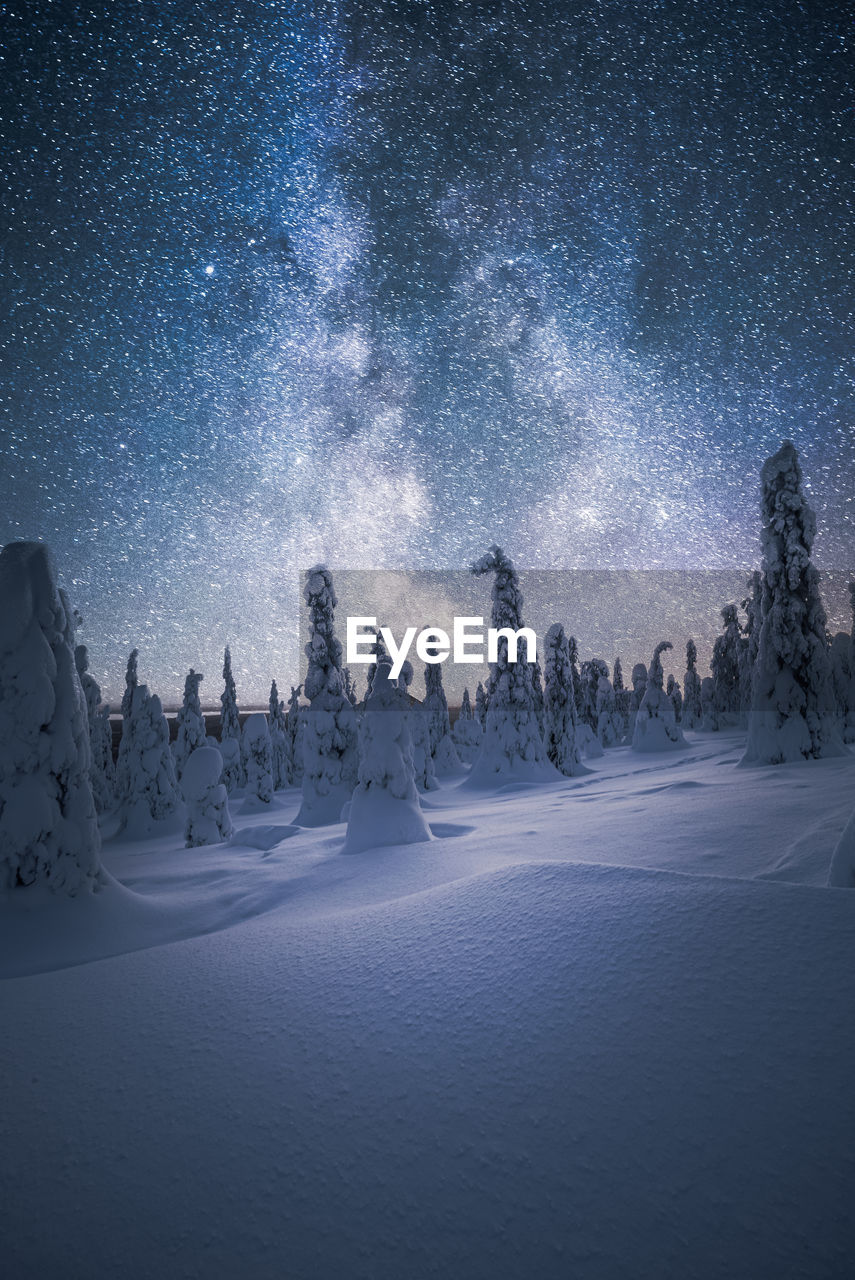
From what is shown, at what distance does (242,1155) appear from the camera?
1.93 metres

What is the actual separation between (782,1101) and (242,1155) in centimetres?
197

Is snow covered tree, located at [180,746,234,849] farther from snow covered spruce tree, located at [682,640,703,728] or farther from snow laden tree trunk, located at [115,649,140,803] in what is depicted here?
snow covered spruce tree, located at [682,640,703,728]

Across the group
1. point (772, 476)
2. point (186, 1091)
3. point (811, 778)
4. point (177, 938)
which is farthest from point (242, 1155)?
point (772, 476)

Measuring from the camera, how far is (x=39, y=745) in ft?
18.5

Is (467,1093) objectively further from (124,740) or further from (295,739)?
(295,739)

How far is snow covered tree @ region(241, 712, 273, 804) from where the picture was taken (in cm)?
2292

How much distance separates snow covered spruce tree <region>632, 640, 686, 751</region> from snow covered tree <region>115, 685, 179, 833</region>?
883 inches

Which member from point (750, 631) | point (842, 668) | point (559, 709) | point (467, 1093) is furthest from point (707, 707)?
point (467, 1093)

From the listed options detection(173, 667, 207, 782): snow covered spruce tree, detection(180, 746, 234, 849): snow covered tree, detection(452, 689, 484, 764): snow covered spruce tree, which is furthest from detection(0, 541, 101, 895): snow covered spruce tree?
detection(452, 689, 484, 764): snow covered spruce tree

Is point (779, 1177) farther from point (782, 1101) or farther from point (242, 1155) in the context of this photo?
point (242, 1155)

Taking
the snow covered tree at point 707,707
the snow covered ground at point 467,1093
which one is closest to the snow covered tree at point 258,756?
the snow covered ground at point 467,1093

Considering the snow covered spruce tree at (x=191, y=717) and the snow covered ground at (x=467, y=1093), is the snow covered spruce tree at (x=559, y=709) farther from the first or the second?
the snow covered ground at (x=467, y=1093)

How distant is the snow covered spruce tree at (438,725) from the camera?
34.9 metres

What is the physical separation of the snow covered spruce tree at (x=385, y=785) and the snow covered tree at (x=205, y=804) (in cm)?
712
